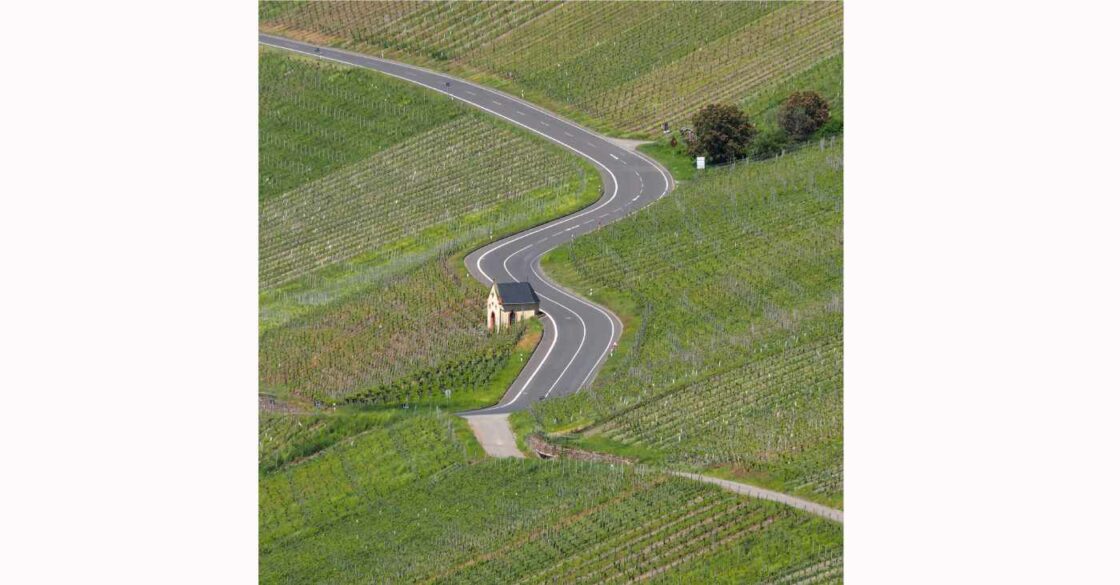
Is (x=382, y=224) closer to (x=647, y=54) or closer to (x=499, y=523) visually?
(x=647, y=54)

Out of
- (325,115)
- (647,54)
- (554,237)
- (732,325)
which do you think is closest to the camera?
Answer: (732,325)

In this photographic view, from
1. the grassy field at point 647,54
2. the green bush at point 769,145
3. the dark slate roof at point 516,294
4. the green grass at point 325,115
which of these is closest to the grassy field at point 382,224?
the green grass at point 325,115

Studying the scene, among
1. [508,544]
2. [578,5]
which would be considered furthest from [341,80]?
[508,544]

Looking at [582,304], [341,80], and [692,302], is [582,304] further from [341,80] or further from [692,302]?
[341,80]

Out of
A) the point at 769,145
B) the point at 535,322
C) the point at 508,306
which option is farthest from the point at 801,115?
the point at 535,322

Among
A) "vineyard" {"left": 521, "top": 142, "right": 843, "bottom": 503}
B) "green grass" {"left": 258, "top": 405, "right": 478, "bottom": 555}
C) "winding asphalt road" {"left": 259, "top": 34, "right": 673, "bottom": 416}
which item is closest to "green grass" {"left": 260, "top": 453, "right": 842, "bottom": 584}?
"green grass" {"left": 258, "top": 405, "right": 478, "bottom": 555}

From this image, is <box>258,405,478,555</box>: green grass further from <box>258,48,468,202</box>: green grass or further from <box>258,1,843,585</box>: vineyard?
<box>258,48,468,202</box>: green grass
